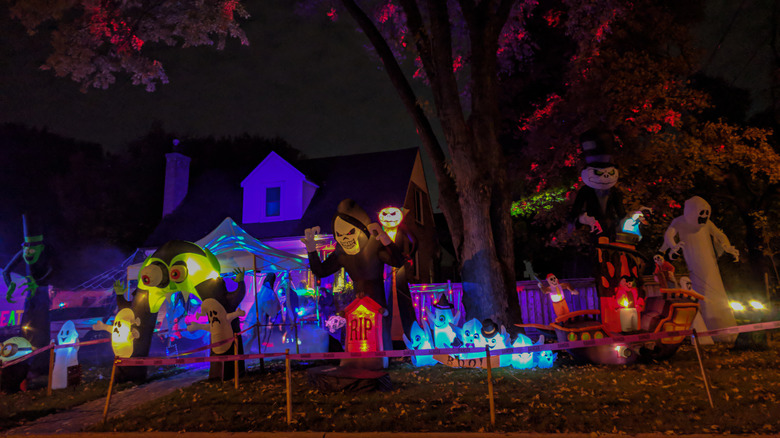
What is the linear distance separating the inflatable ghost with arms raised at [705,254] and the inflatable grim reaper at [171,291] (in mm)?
8960

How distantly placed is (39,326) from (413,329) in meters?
7.81

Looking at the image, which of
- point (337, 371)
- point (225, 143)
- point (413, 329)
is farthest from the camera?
point (225, 143)

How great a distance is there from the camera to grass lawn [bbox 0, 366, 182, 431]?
7.14 m

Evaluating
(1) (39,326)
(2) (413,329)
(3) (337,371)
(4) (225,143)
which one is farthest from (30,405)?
(4) (225,143)

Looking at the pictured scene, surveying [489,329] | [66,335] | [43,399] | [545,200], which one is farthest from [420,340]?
[545,200]

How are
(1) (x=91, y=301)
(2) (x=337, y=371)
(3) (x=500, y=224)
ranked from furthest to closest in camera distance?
(1) (x=91, y=301) < (3) (x=500, y=224) < (2) (x=337, y=371)

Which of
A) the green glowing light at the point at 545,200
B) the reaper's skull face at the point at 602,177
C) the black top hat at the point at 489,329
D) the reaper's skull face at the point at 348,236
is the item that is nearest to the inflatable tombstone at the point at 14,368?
the reaper's skull face at the point at 348,236

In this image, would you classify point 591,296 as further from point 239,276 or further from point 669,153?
point 239,276

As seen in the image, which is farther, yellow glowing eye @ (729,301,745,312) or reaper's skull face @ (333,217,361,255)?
yellow glowing eye @ (729,301,745,312)

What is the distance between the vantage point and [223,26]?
34.0ft

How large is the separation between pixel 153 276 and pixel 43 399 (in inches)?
103

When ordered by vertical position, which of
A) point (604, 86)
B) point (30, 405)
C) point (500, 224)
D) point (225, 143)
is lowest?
point (30, 405)

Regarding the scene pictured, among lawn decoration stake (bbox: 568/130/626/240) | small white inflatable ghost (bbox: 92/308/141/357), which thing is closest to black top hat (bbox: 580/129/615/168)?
lawn decoration stake (bbox: 568/130/626/240)

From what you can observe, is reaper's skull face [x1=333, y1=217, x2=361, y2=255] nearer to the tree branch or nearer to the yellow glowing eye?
the tree branch
